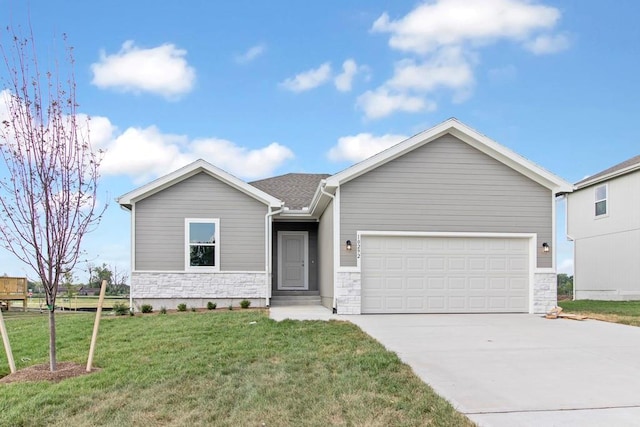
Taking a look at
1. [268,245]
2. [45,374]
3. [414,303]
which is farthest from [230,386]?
[268,245]

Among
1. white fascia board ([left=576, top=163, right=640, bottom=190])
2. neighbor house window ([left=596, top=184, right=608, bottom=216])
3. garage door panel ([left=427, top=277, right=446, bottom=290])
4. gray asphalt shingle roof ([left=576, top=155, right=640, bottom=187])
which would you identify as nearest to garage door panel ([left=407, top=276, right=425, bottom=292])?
garage door panel ([left=427, top=277, right=446, bottom=290])

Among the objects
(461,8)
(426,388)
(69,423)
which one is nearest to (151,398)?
(69,423)

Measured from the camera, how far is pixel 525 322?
10867mm

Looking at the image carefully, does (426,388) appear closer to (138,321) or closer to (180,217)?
(138,321)

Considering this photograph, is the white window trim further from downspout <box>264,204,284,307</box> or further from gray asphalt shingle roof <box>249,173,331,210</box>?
downspout <box>264,204,284,307</box>

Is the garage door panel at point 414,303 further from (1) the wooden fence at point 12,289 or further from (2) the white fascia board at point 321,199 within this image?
(1) the wooden fence at point 12,289

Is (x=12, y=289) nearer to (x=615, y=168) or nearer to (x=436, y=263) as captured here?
(x=436, y=263)

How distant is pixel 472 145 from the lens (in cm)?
1286

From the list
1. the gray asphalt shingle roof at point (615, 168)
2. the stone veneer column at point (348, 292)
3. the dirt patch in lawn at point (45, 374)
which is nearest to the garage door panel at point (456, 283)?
the stone veneer column at point (348, 292)

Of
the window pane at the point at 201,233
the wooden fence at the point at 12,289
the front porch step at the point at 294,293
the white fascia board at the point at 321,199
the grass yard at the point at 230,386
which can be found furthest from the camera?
the wooden fence at the point at 12,289

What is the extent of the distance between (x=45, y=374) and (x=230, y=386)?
2528 millimetres

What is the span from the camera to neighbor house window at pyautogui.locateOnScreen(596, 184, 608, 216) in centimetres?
2003

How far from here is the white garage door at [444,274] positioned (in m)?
12.4

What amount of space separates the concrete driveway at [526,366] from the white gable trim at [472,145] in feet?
11.9
